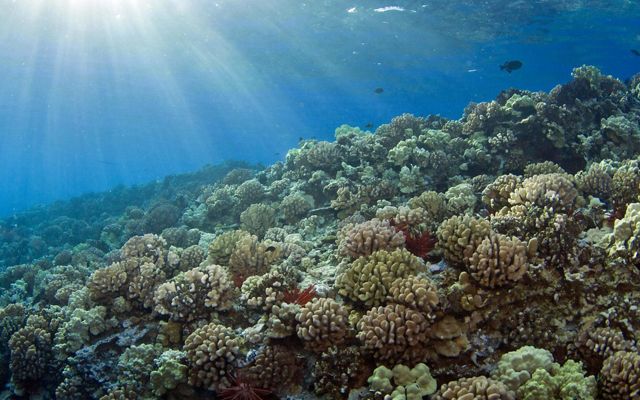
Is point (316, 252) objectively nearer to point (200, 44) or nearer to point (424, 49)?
point (200, 44)

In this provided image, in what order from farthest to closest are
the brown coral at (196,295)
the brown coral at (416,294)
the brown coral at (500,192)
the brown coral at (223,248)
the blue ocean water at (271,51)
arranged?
1. the blue ocean water at (271,51)
2. the brown coral at (223,248)
3. the brown coral at (500,192)
4. the brown coral at (196,295)
5. the brown coral at (416,294)

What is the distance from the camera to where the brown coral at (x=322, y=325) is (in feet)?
17.6

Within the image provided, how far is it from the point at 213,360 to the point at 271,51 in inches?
1526

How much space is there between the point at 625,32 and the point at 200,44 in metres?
40.1

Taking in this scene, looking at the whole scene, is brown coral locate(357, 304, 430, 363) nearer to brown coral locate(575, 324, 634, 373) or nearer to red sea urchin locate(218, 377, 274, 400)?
red sea urchin locate(218, 377, 274, 400)

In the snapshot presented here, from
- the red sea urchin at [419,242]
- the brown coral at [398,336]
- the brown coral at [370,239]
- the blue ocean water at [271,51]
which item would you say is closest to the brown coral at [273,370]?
the brown coral at [398,336]

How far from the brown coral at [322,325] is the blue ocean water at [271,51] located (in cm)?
1548

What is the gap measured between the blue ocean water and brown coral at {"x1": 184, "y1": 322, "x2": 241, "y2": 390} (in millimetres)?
15907

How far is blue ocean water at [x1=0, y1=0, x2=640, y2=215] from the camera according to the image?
2831 centimetres

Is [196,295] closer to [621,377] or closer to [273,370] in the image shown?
[273,370]

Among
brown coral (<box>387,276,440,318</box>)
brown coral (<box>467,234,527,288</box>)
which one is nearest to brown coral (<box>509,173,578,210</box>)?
brown coral (<box>467,234,527,288</box>)

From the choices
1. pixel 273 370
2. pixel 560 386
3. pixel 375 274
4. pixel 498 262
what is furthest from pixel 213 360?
pixel 560 386

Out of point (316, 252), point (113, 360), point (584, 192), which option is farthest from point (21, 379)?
point (584, 192)

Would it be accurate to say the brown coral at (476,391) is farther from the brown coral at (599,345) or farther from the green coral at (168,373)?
the green coral at (168,373)
